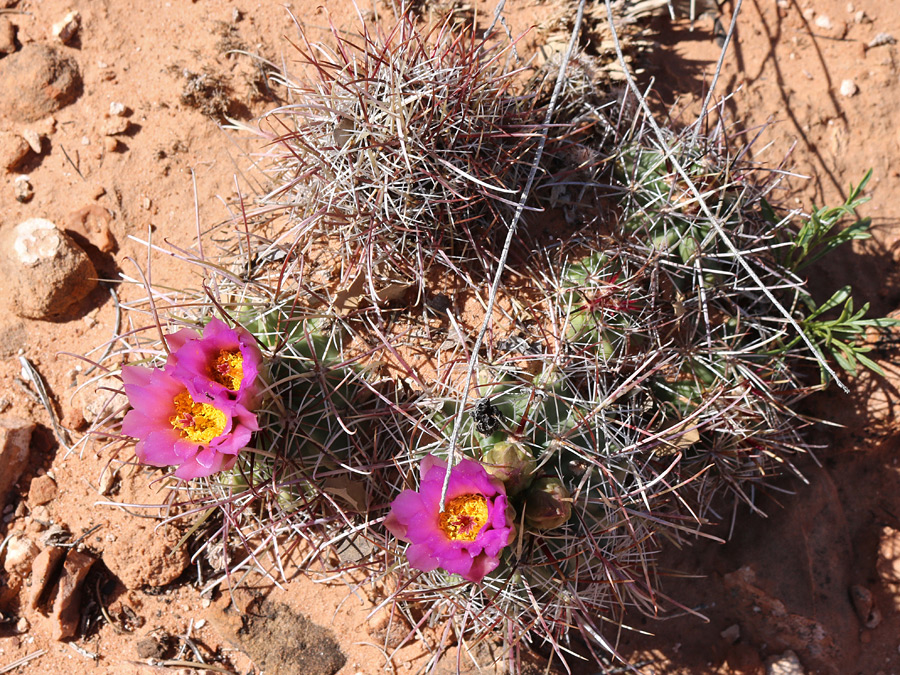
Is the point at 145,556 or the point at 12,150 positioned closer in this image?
the point at 145,556

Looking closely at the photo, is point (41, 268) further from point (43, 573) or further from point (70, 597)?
point (70, 597)

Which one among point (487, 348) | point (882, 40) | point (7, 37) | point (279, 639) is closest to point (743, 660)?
point (487, 348)

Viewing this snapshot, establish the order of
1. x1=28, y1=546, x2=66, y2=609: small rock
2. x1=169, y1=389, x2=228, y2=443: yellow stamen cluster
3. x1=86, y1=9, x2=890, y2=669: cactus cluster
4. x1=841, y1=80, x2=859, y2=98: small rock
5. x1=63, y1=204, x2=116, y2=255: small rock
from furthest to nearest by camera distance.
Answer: x1=841, y1=80, x2=859, y2=98: small rock → x1=63, y1=204, x2=116, y2=255: small rock → x1=28, y1=546, x2=66, y2=609: small rock → x1=86, y1=9, x2=890, y2=669: cactus cluster → x1=169, y1=389, x2=228, y2=443: yellow stamen cluster

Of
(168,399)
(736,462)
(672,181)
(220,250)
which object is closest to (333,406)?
(168,399)

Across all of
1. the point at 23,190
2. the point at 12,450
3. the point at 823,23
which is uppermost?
the point at 823,23

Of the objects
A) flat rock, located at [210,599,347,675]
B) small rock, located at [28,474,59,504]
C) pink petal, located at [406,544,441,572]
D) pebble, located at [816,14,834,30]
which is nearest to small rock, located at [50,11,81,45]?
small rock, located at [28,474,59,504]

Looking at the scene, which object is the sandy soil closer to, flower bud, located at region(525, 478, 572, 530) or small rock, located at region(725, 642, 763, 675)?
small rock, located at region(725, 642, 763, 675)
